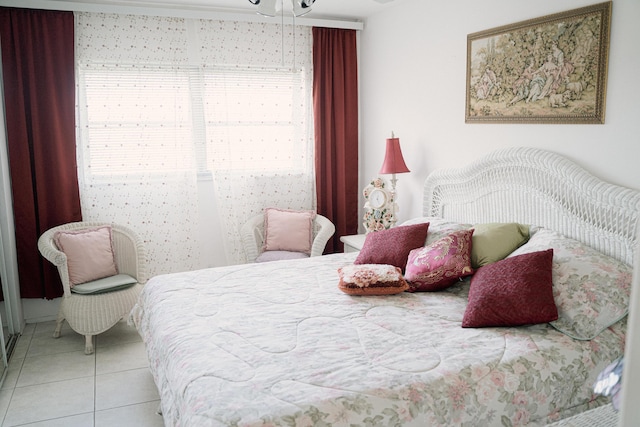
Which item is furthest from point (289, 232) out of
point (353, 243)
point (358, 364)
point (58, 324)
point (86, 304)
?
point (358, 364)

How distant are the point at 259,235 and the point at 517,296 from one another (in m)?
2.66

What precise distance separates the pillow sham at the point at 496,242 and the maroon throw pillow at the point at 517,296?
31 cm

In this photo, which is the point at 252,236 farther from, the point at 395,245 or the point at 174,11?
the point at 174,11

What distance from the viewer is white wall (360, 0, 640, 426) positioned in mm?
2566

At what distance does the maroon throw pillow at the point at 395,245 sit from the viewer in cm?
316

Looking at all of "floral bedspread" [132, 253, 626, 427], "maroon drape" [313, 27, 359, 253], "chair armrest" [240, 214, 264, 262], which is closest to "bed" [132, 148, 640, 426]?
"floral bedspread" [132, 253, 626, 427]

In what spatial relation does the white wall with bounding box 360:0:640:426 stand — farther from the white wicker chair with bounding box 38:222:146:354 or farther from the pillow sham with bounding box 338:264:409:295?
the white wicker chair with bounding box 38:222:146:354

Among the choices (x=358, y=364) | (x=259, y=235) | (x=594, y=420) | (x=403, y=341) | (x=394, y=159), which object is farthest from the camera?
(x=259, y=235)

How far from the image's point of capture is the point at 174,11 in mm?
4176

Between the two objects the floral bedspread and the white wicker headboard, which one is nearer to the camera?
the floral bedspread

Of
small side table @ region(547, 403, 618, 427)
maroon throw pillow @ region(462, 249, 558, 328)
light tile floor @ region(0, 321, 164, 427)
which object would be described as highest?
maroon throw pillow @ region(462, 249, 558, 328)

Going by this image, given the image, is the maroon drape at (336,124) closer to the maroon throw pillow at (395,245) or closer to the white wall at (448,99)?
the white wall at (448,99)

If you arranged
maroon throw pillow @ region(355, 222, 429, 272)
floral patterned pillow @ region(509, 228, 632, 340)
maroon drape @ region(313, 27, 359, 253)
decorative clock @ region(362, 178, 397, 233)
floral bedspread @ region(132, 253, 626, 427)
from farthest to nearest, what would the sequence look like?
maroon drape @ region(313, 27, 359, 253), decorative clock @ region(362, 178, 397, 233), maroon throw pillow @ region(355, 222, 429, 272), floral patterned pillow @ region(509, 228, 632, 340), floral bedspread @ region(132, 253, 626, 427)

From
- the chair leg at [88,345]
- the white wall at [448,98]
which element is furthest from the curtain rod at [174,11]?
the chair leg at [88,345]
